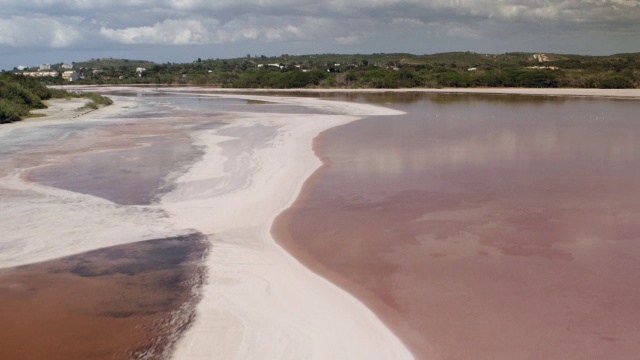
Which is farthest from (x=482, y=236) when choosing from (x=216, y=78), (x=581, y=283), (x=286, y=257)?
(x=216, y=78)

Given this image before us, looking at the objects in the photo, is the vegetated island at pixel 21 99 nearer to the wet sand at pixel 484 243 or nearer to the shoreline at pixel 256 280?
the shoreline at pixel 256 280

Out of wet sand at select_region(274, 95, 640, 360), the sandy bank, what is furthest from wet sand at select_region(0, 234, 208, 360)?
wet sand at select_region(274, 95, 640, 360)

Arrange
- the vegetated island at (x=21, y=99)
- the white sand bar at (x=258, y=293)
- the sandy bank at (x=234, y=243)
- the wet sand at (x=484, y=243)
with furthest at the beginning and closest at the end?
the vegetated island at (x=21, y=99)
the wet sand at (x=484, y=243)
the sandy bank at (x=234, y=243)
the white sand bar at (x=258, y=293)

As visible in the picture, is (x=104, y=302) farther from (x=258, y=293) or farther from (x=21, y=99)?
(x=21, y=99)

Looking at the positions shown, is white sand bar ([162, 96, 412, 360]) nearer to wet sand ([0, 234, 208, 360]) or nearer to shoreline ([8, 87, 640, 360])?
shoreline ([8, 87, 640, 360])

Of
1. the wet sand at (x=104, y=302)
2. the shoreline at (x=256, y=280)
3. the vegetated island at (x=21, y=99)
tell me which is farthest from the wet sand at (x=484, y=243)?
the vegetated island at (x=21, y=99)

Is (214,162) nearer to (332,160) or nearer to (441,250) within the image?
(332,160)
